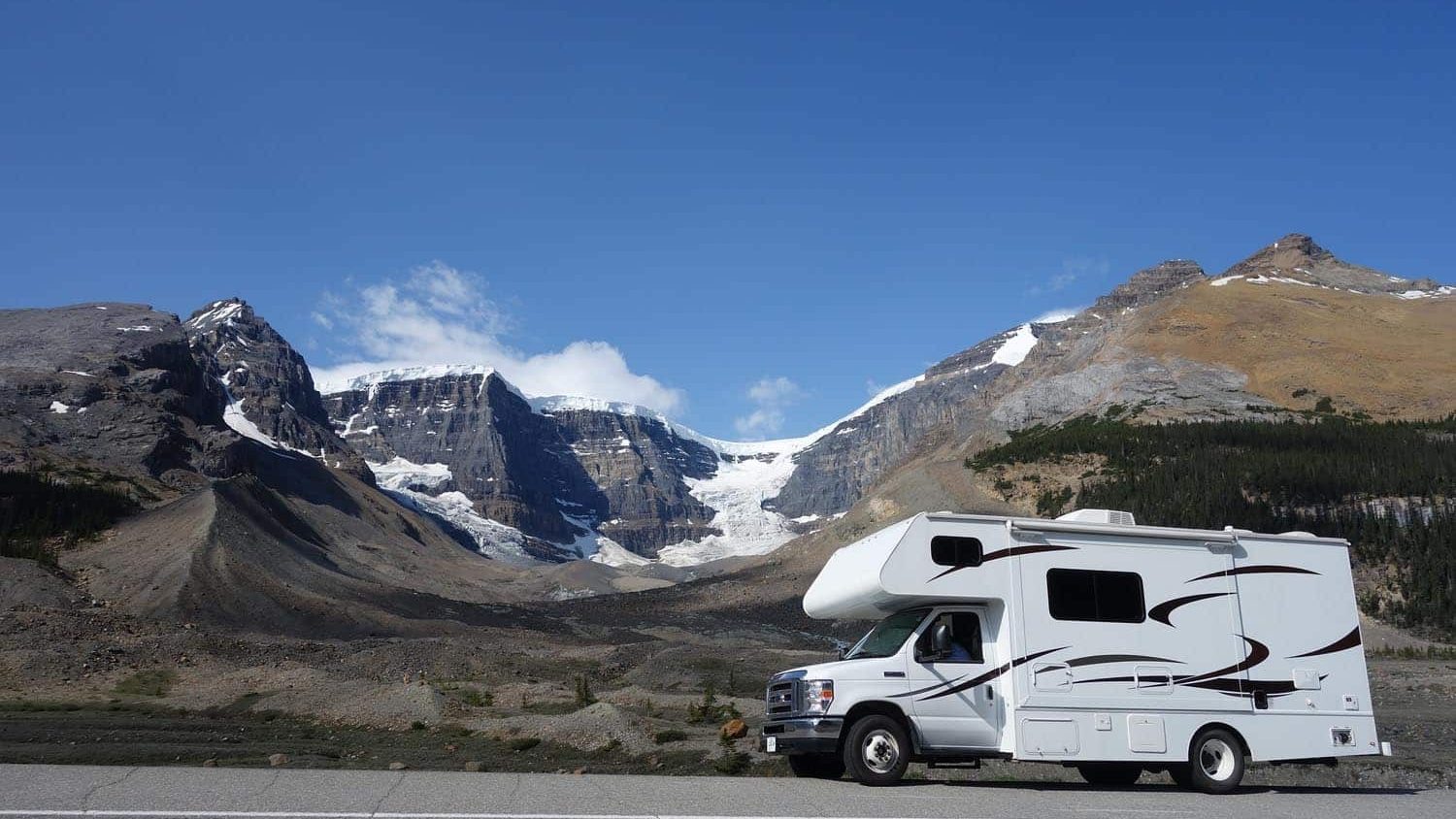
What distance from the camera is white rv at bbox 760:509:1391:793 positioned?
1406cm

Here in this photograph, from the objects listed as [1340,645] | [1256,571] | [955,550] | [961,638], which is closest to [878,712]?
[961,638]

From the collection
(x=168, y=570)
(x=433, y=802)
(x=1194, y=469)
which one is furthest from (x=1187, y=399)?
(x=433, y=802)

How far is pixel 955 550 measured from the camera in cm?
1450

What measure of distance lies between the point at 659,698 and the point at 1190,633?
71.1 feet

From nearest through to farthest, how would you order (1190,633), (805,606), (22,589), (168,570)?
(1190,633)
(805,606)
(22,589)
(168,570)

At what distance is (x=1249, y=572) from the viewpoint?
51.5ft

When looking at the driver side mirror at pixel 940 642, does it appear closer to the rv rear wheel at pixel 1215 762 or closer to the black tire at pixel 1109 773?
the black tire at pixel 1109 773

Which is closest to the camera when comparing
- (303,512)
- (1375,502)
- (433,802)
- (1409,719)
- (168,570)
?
(433,802)

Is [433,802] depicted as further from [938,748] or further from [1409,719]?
[1409,719]

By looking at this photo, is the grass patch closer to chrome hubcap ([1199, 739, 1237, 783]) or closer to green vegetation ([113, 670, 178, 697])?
green vegetation ([113, 670, 178, 697])

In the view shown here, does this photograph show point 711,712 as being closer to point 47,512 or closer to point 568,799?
point 568,799

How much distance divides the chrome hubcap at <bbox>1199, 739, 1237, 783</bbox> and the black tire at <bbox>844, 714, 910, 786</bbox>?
14.6ft

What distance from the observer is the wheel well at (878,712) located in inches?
549

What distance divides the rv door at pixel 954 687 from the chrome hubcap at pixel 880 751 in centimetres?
44
